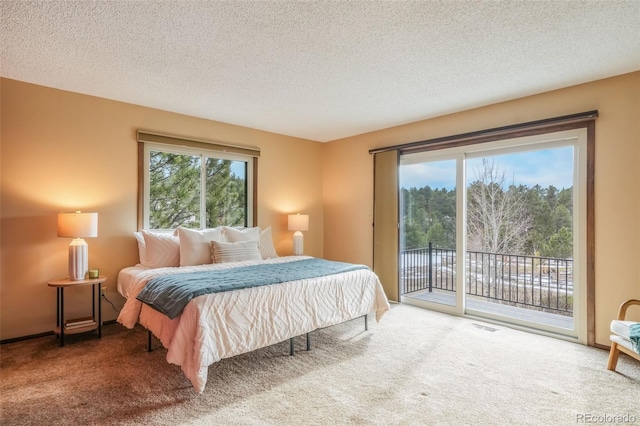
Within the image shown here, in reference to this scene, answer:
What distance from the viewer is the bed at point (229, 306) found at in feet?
7.25

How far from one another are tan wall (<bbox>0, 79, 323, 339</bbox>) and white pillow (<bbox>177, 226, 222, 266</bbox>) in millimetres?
678

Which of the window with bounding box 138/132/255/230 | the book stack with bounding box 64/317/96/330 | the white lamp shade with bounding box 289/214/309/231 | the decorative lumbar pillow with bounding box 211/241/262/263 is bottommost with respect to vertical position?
the book stack with bounding box 64/317/96/330

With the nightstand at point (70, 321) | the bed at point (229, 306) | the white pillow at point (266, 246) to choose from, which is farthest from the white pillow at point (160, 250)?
the white pillow at point (266, 246)

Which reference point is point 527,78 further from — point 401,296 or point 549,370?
point 401,296

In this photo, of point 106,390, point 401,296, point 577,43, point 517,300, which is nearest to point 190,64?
point 106,390

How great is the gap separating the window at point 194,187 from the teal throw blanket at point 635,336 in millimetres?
4241

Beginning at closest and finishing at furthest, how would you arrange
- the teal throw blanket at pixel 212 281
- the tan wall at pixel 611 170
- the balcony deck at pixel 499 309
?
1. the teal throw blanket at pixel 212 281
2. the tan wall at pixel 611 170
3. the balcony deck at pixel 499 309

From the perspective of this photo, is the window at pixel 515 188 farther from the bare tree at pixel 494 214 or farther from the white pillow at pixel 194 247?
the white pillow at pixel 194 247

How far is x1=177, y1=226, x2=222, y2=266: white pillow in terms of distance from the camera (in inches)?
143

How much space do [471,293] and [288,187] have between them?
317 centimetres

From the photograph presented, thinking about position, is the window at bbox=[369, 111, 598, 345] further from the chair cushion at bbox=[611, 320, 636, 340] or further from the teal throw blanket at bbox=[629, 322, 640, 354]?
the teal throw blanket at bbox=[629, 322, 640, 354]

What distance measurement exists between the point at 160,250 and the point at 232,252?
783 millimetres

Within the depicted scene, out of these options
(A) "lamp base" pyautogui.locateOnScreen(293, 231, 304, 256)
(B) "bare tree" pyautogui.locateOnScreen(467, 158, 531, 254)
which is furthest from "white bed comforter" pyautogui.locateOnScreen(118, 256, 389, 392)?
(B) "bare tree" pyautogui.locateOnScreen(467, 158, 531, 254)

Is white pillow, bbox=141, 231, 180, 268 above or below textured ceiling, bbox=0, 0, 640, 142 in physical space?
below
